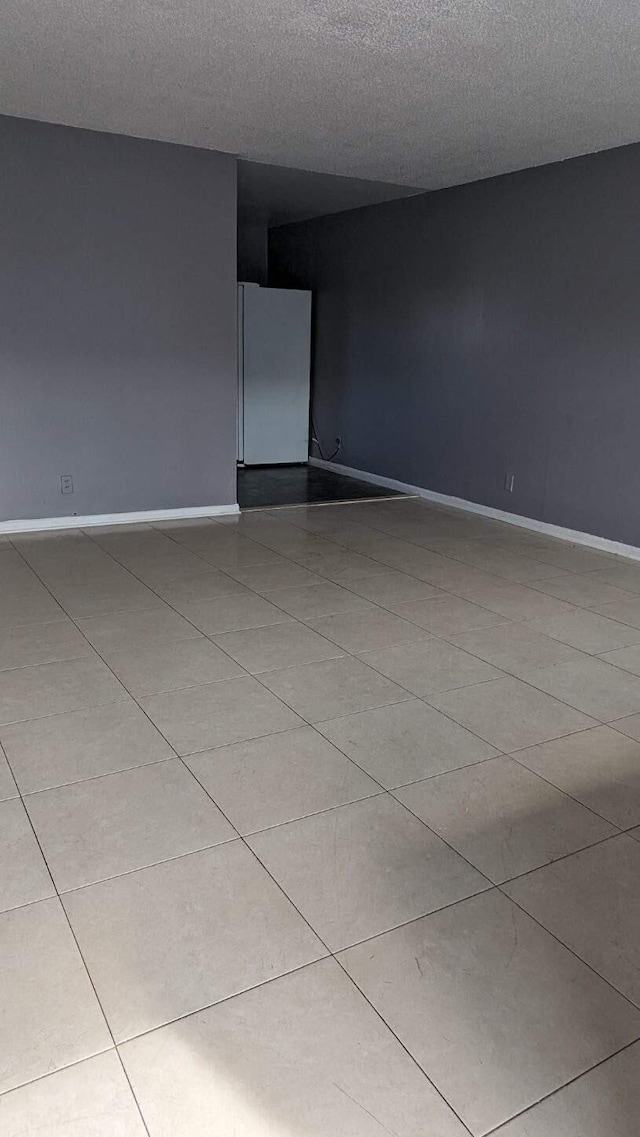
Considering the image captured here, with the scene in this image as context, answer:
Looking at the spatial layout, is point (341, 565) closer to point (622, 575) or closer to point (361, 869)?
point (622, 575)

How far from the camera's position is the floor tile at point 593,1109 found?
129cm

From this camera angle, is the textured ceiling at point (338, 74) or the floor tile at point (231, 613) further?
the floor tile at point (231, 613)

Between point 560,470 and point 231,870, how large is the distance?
4.09 m

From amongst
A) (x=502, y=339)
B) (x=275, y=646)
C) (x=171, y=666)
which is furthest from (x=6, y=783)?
(x=502, y=339)

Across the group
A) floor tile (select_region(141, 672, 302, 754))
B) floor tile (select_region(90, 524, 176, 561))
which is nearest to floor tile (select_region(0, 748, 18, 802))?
floor tile (select_region(141, 672, 302, 754))

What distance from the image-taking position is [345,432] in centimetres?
756

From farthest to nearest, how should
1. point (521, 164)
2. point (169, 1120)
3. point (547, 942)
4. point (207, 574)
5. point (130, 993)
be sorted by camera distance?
point (521, 164), point (207, 574), point (547, 942), point (130, 993), point (169, 1120)

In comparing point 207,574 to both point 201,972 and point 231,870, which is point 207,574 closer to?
point 231,870

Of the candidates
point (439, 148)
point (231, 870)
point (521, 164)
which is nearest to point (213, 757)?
point (231, 870)

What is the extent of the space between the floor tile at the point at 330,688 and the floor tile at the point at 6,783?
915 millimetres

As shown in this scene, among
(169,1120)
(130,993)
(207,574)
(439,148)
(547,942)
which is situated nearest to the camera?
(169,1120)

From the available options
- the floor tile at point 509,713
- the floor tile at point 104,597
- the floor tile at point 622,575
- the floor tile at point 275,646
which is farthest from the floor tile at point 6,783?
the floor tile at point 622,575

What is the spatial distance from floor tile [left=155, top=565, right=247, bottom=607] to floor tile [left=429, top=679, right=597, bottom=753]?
4.70ft

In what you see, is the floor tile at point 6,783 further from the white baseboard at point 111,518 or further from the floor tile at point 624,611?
the white baseboard at point 111,518
